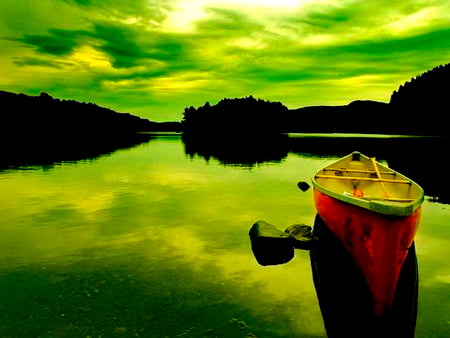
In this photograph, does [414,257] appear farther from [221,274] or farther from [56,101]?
[56,101]

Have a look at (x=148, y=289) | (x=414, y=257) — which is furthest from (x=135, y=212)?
(x=414, y=257)

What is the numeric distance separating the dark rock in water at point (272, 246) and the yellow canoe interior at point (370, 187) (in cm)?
223

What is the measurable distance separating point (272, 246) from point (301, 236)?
1.52m

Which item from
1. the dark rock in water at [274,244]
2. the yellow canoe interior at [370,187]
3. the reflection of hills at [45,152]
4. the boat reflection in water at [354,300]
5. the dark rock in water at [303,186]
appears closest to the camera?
the boat reflection in water at [354,300]

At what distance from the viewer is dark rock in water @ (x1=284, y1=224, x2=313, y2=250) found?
41.5 feet

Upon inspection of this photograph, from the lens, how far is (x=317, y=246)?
1266 centimetres

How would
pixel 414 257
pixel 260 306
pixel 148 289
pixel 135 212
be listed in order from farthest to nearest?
pixel 135 212 → pixel 414 257 → pixel 148 289 → pixel 260 306

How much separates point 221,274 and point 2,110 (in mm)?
175013

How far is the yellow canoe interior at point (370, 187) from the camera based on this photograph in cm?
855

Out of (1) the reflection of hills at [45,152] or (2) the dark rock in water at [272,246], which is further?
(1) the reflection of hills at [45,152]

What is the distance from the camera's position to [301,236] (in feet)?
43.3

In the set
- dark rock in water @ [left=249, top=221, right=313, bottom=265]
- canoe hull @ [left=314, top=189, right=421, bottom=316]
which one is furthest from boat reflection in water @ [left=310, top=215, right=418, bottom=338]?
dark rock in water @ [left=249, top=221, right=313, bottom=265]

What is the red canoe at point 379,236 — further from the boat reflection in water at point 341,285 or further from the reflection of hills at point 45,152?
the reflection of hills at point 45,152

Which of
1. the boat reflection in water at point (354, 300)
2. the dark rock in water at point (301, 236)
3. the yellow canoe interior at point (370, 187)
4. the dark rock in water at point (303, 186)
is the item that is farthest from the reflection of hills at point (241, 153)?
the boat reflection in water at point (354, 300)
